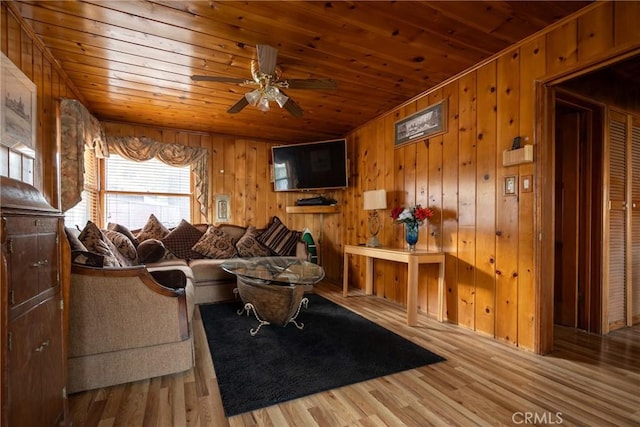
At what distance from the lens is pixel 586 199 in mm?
2859

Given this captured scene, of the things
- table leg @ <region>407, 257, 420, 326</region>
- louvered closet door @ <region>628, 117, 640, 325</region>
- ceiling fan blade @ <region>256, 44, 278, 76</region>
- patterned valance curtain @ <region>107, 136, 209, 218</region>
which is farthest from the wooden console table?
patterned valance curtain @ <region>107, 136, 209, 218</region>

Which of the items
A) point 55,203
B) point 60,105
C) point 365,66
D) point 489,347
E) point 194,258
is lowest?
point 489,347

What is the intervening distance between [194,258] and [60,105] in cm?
216

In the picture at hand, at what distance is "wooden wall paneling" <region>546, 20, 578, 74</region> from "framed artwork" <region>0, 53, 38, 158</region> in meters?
3.65

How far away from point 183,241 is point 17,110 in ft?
7.67

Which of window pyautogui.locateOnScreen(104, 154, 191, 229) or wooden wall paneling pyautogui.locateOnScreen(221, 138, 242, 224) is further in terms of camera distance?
wooden wall paneling pyautogui.locateOnScreen(221, 138, 242, 224)

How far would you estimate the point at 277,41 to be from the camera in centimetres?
229

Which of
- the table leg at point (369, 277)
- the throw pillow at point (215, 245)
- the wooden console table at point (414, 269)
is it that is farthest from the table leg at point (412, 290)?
the throw pillow at point (215, 245)

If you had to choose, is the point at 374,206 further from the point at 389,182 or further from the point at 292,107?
the point at 292,107

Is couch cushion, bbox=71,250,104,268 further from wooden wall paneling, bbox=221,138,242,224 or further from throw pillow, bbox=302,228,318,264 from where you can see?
wooden wall paneling, bbox=221,138,242,224

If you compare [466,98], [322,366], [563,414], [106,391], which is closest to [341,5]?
[466,98]

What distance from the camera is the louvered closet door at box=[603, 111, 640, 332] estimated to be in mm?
2818

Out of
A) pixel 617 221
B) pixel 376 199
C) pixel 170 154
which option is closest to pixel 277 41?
pixel 376 199

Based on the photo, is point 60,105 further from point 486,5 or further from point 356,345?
point 486,5
